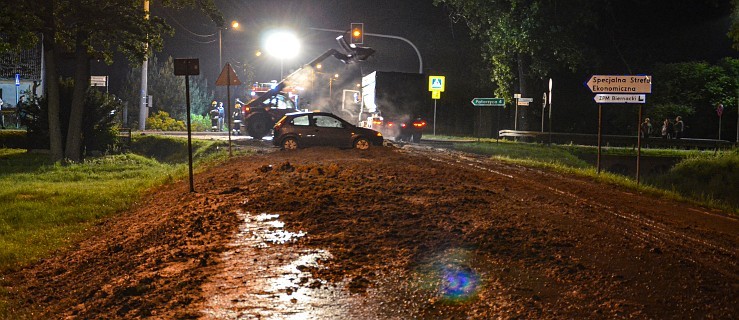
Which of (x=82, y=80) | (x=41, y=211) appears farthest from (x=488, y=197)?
(x=82, y=80)

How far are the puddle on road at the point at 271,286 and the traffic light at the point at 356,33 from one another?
2595 centimetres

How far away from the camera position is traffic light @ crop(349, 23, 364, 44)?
3447 cm

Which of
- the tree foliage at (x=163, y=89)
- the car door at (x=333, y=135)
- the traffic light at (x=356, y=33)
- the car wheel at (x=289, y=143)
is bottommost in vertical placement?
the car wheel at (x=289, y=143)

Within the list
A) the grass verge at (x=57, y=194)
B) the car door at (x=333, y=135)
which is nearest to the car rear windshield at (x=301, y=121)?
the car door at (x=333, y=135)

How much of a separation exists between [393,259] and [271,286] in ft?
4.67

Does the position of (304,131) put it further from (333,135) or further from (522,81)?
(522,81)

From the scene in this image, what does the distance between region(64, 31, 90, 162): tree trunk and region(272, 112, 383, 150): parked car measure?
6.04 metres

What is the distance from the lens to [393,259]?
797cm

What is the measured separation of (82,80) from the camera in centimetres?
2281

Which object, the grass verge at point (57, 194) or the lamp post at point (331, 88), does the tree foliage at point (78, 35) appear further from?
the lamp post at point (331, 88)

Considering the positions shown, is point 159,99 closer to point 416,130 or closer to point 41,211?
point 416,130

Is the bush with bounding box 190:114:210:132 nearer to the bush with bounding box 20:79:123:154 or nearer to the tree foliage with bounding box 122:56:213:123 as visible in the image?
the tree foliage with bounding box 122:56:213:123

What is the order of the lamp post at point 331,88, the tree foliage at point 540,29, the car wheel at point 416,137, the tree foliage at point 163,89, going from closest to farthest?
the car wheel at point 416,137 → the tree foliage at point 540,29 → the lamp post at point 331,88 → the tree foliage at point 163,89

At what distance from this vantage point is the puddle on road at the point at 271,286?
645 cm
